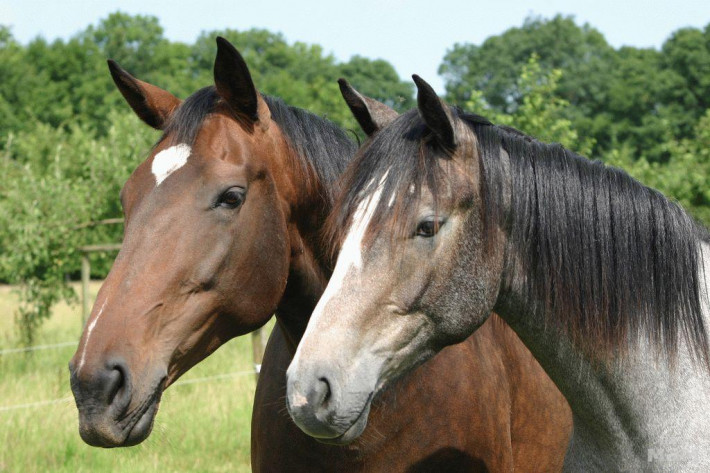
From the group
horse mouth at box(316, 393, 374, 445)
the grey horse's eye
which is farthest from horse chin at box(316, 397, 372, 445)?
the grey horse's eye

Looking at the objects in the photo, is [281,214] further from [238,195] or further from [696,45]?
[696,45]

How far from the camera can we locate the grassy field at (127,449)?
5887mm

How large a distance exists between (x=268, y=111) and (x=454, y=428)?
153 cm

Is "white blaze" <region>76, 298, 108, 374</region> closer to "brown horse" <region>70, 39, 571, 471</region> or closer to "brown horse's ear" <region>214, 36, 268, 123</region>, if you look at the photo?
"brown horse" <region>70, 39, 571, 471</region>

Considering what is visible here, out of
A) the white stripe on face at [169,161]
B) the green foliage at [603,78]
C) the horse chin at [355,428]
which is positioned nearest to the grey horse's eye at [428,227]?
the horse chin at [355,428]

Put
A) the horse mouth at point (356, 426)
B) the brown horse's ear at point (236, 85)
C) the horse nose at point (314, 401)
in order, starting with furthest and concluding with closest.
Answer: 1. the brown horse's ear at point (236, 85)
2. the horse mouth at point (356, 426)
3. the horse nose at point (314, 401)

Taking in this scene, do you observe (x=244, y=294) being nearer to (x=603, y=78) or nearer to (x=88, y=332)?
(x=88, y=332)

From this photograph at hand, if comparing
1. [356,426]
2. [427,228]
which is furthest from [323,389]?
[427,228]

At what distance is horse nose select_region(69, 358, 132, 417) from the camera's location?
2.25 m

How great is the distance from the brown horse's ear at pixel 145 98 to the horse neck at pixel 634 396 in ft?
5.31

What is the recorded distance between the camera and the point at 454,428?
117 inches

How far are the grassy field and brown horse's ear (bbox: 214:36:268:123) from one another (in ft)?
7.12

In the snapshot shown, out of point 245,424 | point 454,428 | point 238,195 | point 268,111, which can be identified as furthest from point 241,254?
point 245,424

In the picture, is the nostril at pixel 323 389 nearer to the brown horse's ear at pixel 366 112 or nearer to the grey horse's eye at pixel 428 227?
the grey horse's eye at pixel 428 227
